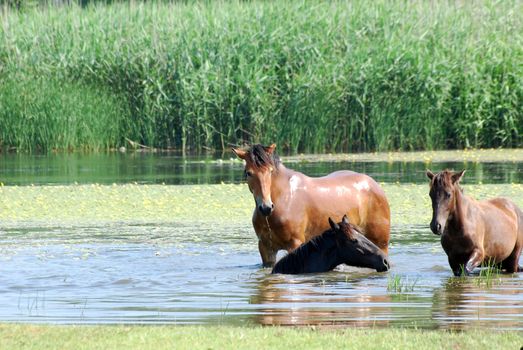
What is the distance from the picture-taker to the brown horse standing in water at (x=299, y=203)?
11.2 meters

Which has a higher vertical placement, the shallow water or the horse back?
the horse back

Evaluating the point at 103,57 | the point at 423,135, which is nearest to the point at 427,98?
the point at 423,135

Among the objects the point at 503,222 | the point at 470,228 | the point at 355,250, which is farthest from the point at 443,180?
the point at 355,250

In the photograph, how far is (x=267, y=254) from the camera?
Result: 11594mm

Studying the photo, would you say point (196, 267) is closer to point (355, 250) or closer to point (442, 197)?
point (355, 250)

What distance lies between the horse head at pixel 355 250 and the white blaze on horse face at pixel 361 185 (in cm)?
95

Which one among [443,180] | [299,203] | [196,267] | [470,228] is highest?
[443,180]

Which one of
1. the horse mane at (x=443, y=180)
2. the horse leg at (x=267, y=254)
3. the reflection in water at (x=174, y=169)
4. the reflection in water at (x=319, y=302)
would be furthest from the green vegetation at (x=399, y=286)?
the reflection in water at (x=174, y=169)

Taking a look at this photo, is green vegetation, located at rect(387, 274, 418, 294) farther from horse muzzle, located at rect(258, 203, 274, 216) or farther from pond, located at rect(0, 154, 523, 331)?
horse muzzle, located at rect(258, 203, 274, 216)

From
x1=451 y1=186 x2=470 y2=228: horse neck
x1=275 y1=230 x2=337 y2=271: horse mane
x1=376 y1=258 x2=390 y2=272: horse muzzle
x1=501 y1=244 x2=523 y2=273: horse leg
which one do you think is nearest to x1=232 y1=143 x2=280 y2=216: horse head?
x1=275 y1=230 x2=337 y2=271: horse mane

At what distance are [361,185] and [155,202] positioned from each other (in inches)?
227

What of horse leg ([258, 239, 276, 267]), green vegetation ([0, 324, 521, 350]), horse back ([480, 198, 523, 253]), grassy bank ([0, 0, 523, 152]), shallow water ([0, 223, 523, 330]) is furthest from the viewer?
grassy bank ([0, 0, 523, 152])

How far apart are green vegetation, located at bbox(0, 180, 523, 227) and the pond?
0.07 feet

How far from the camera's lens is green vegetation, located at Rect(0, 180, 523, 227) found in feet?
52.3
